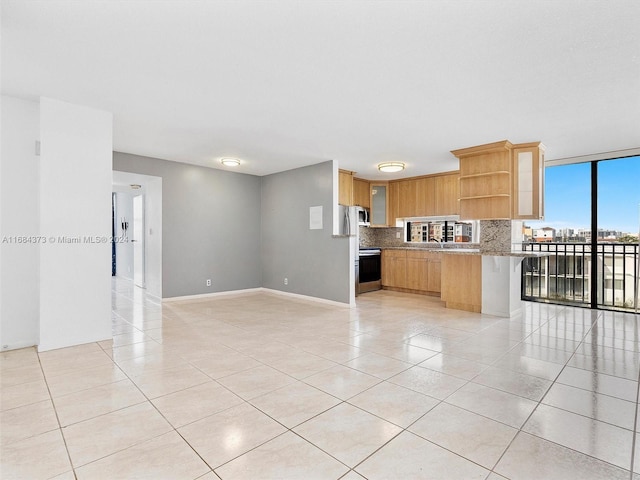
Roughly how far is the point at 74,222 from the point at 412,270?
604 centimetres

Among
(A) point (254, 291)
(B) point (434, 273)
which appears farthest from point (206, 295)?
(B) point (434, 273)

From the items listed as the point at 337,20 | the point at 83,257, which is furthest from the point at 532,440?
the point at 83,257

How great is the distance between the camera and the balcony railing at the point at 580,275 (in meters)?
5.52

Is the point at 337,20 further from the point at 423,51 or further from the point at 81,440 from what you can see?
the point at 81,440

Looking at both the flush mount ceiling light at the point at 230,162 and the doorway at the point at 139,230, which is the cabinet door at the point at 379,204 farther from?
the doorway at the point at 139,230

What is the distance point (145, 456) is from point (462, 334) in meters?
3.55

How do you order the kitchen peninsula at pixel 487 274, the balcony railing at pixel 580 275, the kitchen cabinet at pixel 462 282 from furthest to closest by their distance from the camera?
the balcony railing at pixel 580 275
the kitchen cabinet at pixel 462 282
the kitchen peninsula at pixel 487 274

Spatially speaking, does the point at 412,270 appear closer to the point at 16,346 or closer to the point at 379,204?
the point at 379,204

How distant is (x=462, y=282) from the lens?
5512mm

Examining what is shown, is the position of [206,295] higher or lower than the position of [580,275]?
lower

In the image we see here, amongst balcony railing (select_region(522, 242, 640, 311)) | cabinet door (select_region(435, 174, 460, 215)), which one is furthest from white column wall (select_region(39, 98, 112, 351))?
balcony railing (select_region(522, 242, 640, 311))

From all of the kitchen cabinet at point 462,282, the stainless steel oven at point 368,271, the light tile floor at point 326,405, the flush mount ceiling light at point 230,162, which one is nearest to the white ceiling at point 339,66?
the flush mount ceiling light at point 230,162

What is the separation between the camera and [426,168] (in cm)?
666

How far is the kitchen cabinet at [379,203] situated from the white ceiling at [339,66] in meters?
3.37
